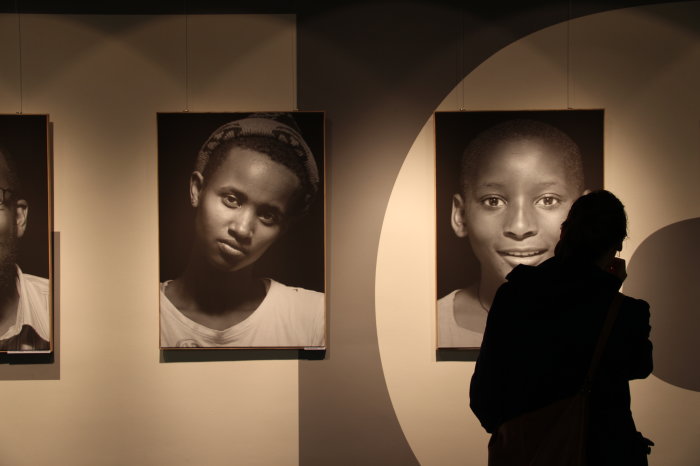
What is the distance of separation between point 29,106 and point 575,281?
234 cm

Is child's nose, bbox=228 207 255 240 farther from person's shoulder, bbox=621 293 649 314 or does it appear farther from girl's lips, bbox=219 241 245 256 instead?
person's shoulder, bbox=621 293 649 314

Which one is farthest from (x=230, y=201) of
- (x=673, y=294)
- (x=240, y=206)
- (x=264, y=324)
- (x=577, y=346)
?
(x=673, y=294)

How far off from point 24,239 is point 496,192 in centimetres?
208

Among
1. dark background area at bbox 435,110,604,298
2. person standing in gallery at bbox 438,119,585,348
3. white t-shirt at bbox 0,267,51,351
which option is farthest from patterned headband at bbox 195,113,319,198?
white t-shirt at bbox 0,267,51,351

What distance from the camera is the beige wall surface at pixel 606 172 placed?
2062 mm

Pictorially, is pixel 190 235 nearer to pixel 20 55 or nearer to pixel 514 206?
pixel 20 55

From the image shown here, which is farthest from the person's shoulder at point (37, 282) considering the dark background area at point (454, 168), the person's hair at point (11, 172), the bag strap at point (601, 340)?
the bag strap at point (601, 340)

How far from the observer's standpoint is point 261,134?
80.8 inches

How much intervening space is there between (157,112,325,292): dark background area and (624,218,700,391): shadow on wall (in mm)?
1393

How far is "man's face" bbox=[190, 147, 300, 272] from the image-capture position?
205 centimetres

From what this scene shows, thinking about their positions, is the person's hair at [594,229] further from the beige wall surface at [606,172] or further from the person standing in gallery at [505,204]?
the beige wall surface at [606,172]

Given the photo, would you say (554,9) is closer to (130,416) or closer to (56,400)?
(130,416)

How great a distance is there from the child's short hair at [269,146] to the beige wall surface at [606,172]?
388mm

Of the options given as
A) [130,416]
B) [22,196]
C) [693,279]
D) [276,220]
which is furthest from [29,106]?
[693,279]
